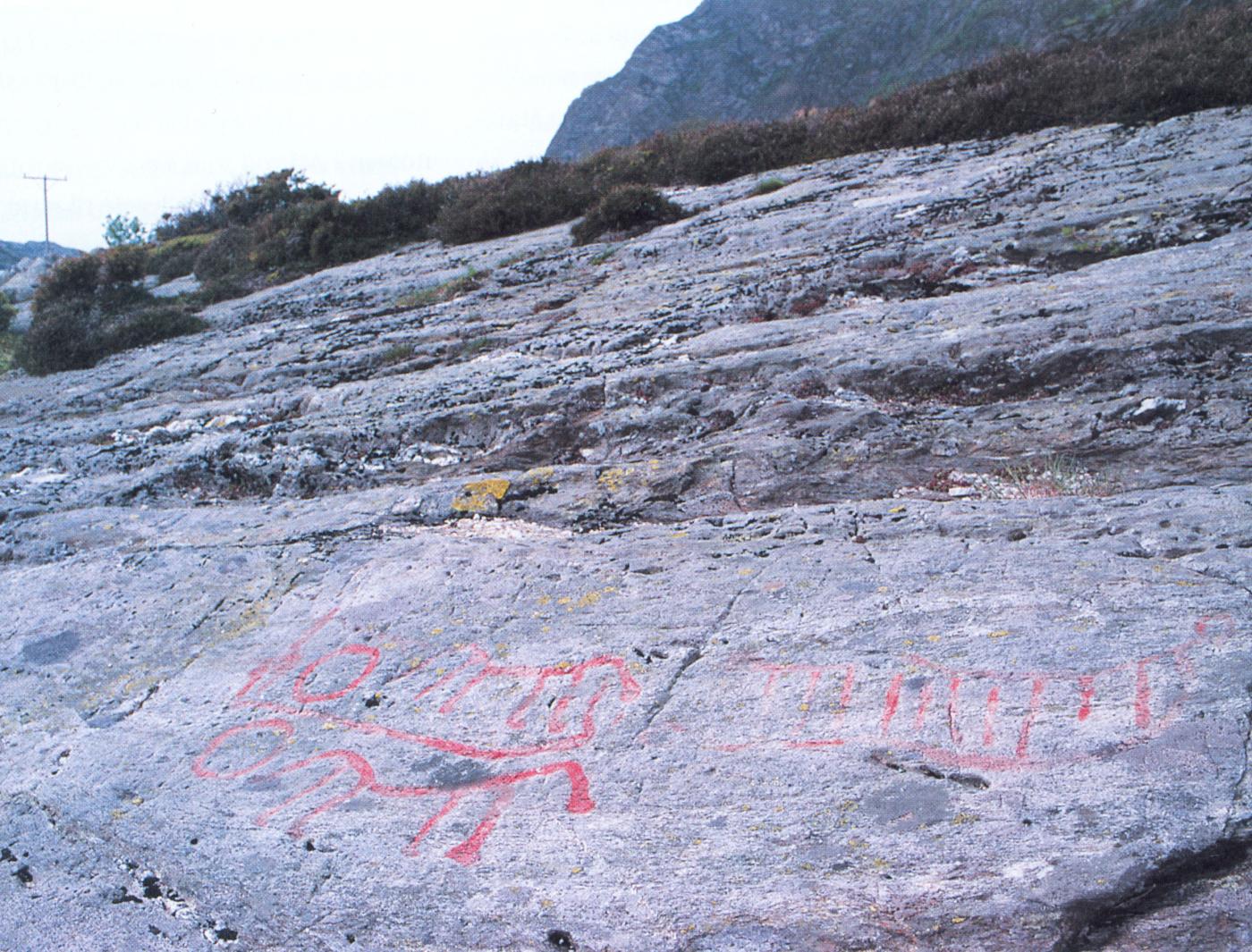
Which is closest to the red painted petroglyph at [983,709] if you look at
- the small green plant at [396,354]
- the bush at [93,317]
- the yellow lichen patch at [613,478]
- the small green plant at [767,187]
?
the yellow lichen patch at [613,478]

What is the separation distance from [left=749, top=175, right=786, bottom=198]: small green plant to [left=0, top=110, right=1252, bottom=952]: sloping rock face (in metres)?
5.00

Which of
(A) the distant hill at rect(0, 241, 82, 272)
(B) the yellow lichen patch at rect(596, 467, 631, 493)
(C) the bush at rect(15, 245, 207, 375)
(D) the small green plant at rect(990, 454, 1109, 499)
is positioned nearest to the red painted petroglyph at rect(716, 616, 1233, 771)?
(D) the small green plant at rect(990, 454, 1109, 499)

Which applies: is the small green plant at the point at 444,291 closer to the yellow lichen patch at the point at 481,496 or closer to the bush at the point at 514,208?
the bush at the point at 514,208

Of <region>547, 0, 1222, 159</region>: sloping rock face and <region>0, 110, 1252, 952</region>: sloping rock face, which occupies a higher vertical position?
<region>547, 0, 1222, 159</region>: sloping rock face

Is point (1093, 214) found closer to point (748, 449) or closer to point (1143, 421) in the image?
point (1143, 421)

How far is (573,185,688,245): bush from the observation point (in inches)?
523

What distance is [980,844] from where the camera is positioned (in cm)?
284

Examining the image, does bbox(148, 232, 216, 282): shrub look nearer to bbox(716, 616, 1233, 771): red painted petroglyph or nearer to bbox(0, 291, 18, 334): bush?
bbox(0, 291, 18, 334): bush

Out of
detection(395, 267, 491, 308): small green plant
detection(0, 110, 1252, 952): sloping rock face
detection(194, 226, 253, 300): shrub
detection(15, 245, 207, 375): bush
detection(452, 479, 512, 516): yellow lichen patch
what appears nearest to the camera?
detection(0, 110, 1252, 952): sloping rock face

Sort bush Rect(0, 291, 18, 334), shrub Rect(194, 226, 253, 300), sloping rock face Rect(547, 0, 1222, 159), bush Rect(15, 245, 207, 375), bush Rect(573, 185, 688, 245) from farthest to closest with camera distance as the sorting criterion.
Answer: sloping rock face Rect(547, 0, 1222, 159)
bush Rect(0, 291, 18, 334)
shrub Rect(194, 226, 253, 300)
bush Rect(15, 245, 207, 375)
bush Rect(573, 185, 688, 245)

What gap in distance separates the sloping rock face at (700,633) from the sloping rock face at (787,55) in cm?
3846

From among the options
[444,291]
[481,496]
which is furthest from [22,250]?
[481,496]

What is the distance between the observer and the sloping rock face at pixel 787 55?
47188 millimetres

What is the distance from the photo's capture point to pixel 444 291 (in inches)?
480
